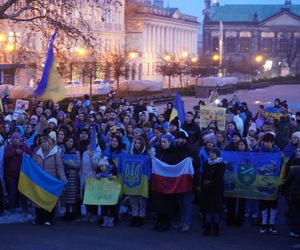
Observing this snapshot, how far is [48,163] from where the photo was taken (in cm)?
1113

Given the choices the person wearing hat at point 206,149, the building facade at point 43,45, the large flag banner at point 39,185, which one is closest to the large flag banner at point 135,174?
the person wearing hat at point 206,149

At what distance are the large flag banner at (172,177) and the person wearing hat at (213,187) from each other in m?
0.36

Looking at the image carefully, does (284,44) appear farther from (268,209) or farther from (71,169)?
(71,169)

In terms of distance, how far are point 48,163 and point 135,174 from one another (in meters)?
1.45

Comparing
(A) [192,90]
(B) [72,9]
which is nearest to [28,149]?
(B) [72,9]

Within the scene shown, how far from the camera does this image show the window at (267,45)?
12569 cm

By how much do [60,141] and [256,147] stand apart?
11.6 feet

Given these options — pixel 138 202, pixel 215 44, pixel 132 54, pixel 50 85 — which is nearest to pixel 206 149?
pixel 138 202

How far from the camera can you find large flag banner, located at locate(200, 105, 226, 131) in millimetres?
17281

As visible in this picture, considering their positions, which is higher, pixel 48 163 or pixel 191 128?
pixel 191 128

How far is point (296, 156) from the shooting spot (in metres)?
10.5

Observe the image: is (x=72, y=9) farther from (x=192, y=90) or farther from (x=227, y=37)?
(x=227, y=37)

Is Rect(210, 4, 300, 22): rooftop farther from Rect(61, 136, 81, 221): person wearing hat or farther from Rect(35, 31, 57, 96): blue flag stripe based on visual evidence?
Rect(61, 136, 81, 221): person wearing hat

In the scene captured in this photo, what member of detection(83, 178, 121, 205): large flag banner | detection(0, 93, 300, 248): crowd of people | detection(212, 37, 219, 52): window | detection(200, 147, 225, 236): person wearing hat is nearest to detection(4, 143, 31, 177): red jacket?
detection(0, 93, 300, 248): crowd of people
